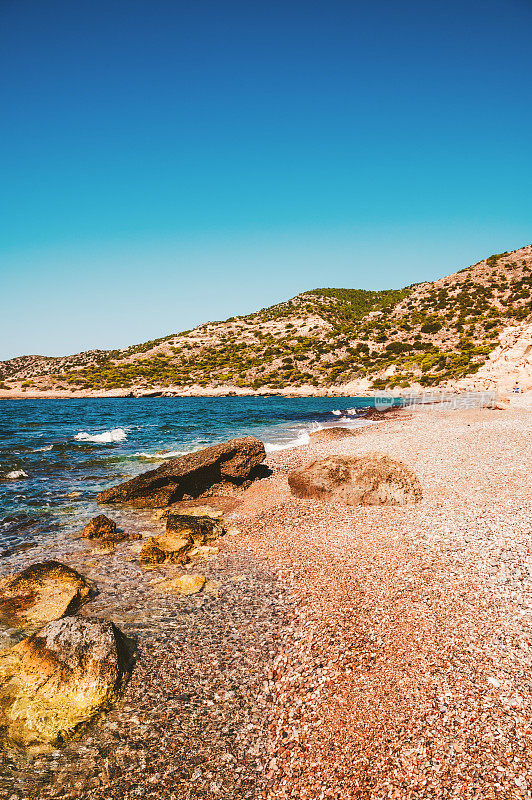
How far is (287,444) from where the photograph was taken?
2477 cm

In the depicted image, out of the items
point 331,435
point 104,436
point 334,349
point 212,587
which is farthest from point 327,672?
point 334,349

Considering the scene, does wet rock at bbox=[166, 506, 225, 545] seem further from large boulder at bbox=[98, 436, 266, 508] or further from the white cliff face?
the white cliff face

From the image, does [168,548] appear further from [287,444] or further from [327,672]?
[287,444]

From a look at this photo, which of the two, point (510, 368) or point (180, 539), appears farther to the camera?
point (510, 368)

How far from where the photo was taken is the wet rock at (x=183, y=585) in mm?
7953

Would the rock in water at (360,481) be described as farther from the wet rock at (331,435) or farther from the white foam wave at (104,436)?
the white foam wave at (104,436)

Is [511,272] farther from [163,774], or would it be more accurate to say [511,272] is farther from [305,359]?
[163,774]

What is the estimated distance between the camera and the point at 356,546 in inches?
363

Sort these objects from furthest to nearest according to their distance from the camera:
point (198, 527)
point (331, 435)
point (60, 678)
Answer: point (331, 435), point (198, 527), point (60, 678)

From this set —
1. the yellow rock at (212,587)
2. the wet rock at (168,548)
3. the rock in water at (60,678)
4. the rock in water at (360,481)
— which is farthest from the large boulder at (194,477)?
the rock in water at (60,678)

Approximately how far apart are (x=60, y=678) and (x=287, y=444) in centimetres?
1981

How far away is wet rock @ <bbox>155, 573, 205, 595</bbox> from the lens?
26.1 feet

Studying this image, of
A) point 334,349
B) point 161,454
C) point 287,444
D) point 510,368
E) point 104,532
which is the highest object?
point 334,349

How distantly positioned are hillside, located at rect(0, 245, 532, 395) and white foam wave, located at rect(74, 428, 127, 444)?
43.4m
